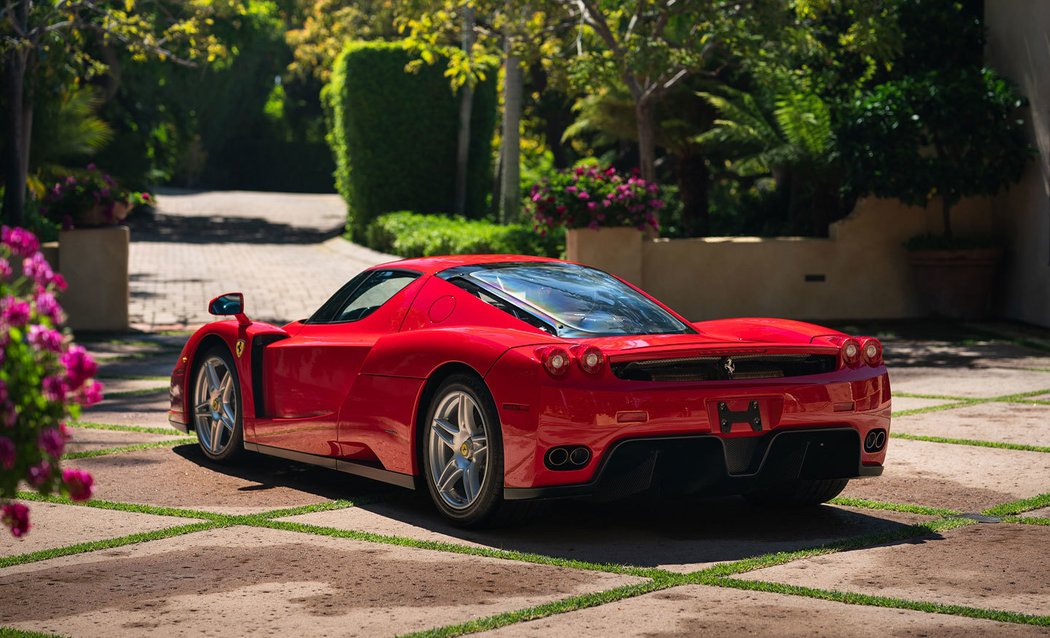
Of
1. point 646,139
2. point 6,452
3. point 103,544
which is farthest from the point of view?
point 646,139

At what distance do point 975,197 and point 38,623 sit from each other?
1538cm

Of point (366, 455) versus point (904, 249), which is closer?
point (366, 455)

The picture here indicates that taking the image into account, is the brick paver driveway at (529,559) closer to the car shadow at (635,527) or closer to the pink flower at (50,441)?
the car shadow at (635,527)

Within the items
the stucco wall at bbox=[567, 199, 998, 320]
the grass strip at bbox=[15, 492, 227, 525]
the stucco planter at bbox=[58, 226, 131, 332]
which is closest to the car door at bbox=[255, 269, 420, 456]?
the grass strip at bbox=[15, 492, 227, 525]

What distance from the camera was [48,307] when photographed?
3303mm

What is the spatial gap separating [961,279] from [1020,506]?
11130 millimetres

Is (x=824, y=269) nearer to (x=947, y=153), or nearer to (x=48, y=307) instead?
(x=947, y=153)

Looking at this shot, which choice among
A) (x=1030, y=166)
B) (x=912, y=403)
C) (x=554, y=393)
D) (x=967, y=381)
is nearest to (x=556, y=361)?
(x=554, y=393)

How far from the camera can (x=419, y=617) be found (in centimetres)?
507

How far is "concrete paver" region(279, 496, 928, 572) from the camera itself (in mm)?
6137

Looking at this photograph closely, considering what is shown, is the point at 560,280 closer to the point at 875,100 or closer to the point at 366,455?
the point at 366,455

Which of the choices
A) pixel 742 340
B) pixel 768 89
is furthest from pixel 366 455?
pixel 768 89

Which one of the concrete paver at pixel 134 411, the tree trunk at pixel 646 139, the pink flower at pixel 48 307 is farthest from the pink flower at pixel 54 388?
the tree trunk at pixel 646 139

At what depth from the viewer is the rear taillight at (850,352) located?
21.9 feet
